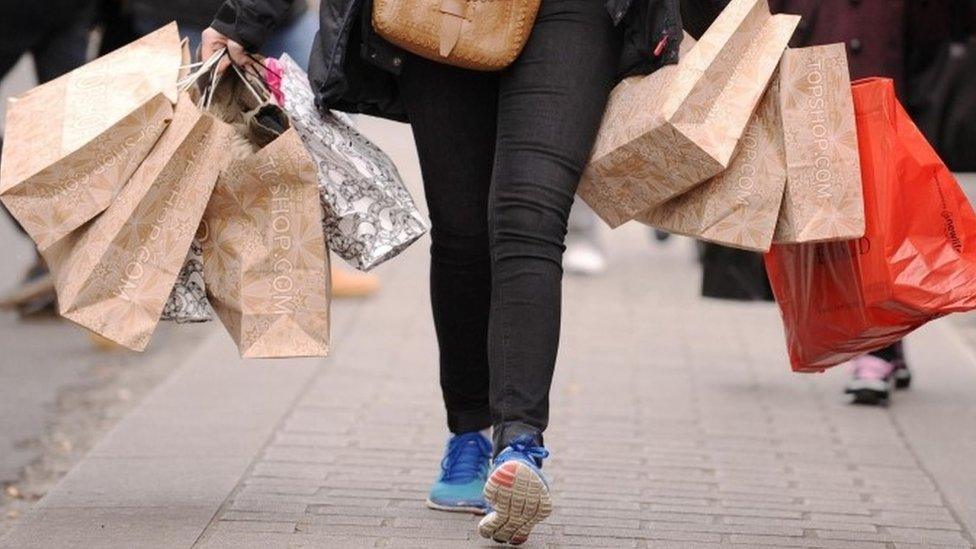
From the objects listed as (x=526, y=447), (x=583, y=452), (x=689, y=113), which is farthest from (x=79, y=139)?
(x=583, y=452)

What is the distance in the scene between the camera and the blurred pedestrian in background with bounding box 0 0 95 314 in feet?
20.6

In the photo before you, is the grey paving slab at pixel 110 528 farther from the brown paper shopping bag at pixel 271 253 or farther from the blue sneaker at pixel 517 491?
the blue sneaker at pixel 517 491

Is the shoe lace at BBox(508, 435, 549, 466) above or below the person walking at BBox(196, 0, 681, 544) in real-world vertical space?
below

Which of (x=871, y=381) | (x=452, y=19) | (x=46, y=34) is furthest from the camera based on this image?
(x=46, y=34)

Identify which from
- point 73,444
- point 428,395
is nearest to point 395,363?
point 428,395

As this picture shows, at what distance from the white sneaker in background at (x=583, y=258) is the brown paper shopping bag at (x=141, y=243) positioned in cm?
532

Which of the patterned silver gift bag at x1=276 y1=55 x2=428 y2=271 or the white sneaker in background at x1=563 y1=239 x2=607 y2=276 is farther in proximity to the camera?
the white sneaker in background at x1=563 y1=239 x2=607 y2=276

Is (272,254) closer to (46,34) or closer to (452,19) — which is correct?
(452,19)

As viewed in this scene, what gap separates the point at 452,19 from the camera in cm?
388

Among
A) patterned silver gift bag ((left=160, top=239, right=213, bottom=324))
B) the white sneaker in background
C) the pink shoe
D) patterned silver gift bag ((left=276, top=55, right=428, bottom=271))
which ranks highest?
patterned silver gift bag ((left=276, top=55, right=428, bottom=271))

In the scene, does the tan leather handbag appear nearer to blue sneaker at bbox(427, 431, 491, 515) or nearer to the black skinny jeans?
the black skinny jeans

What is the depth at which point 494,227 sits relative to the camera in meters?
3.96

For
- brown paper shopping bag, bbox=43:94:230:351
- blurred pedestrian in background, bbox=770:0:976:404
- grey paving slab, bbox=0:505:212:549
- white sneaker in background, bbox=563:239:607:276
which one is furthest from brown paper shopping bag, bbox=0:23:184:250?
white sneaker in background, bbox=563:239:607:276

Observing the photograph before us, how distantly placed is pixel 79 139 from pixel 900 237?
1718 millimetres
